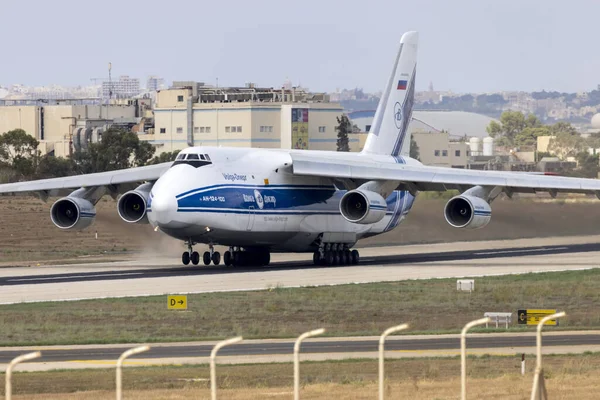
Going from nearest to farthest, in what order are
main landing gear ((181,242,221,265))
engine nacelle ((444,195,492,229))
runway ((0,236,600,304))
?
runway ((0,236,600,304))
engine nacelle ((444,195,492,229))
main landing gear ((181,242,221,265))

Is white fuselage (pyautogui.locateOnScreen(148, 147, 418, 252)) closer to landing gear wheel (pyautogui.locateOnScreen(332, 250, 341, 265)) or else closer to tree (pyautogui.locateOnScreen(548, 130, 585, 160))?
landing gear wheel (pyautogui.locateOnScreen(332, 250, 341, 265))

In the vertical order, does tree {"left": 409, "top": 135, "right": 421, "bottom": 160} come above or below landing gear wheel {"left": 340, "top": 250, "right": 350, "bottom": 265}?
above

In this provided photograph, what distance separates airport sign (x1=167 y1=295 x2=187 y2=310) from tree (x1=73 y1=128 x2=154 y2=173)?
60341 millimetres

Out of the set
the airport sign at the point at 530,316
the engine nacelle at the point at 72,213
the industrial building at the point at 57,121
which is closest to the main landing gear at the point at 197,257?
the engine nacelle at the point at 72,213

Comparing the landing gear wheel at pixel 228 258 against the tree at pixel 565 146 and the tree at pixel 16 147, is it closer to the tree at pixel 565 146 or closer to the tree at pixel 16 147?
the tree at pixel 16 147

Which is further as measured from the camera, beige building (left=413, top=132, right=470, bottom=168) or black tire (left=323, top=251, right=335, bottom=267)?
beige building (left=413, top=132, right=470, bottom=168)

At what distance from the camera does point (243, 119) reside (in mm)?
114125

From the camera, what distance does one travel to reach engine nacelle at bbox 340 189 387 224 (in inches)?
1786

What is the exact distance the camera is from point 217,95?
400 ft

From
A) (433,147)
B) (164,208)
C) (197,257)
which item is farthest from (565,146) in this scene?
(164,208)

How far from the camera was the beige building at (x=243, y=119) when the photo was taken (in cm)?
11432

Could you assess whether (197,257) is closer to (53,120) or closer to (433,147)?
(53,120)

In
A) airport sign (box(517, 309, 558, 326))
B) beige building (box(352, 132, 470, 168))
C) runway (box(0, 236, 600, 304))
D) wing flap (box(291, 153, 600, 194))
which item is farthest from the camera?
beige building (box(352, 132, 470, 168))

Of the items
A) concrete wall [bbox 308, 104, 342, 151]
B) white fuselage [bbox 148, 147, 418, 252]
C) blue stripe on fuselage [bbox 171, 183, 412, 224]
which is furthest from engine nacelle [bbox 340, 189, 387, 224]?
concrete wall [bbox 308, 104, 342, 151]
